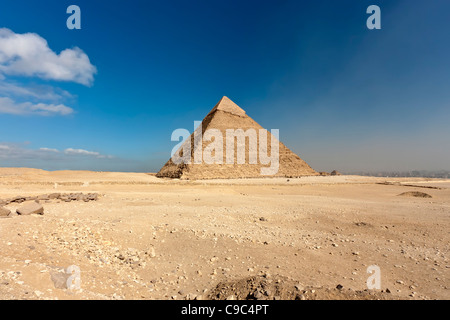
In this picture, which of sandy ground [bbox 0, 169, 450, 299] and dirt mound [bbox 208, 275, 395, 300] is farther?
sandy ground [bbox 0, 169, 450, 299]

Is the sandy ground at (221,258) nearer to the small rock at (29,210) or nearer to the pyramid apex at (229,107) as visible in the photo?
the small rock at (29,210)

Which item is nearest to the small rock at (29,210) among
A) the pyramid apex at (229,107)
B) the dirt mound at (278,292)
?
the dirt mound at (278,292)

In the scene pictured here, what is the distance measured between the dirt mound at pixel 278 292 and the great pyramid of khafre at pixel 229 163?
32.3 metres

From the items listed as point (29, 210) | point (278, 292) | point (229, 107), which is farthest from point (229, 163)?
point (278, 292)

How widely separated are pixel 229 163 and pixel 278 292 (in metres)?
40.9

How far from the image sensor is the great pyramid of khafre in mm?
39188

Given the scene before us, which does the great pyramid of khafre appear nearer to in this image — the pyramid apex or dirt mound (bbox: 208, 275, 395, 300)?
the pyramid apex

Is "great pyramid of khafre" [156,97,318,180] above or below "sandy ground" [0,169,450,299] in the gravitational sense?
above

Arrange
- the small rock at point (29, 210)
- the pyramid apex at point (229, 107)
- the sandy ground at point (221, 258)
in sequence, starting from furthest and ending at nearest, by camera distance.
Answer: the pyramid apex at point (229, 107) → the small rock at point (29, 210) → the sandy ground at point (221, 258)

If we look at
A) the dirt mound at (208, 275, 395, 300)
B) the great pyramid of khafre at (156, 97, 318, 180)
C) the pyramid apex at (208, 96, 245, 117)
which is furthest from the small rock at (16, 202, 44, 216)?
the pyramid apex at (208, 96, 245, 117)

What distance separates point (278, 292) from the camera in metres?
2.73

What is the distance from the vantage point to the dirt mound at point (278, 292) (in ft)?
8.66

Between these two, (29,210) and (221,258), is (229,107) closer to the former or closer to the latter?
(29,210)
